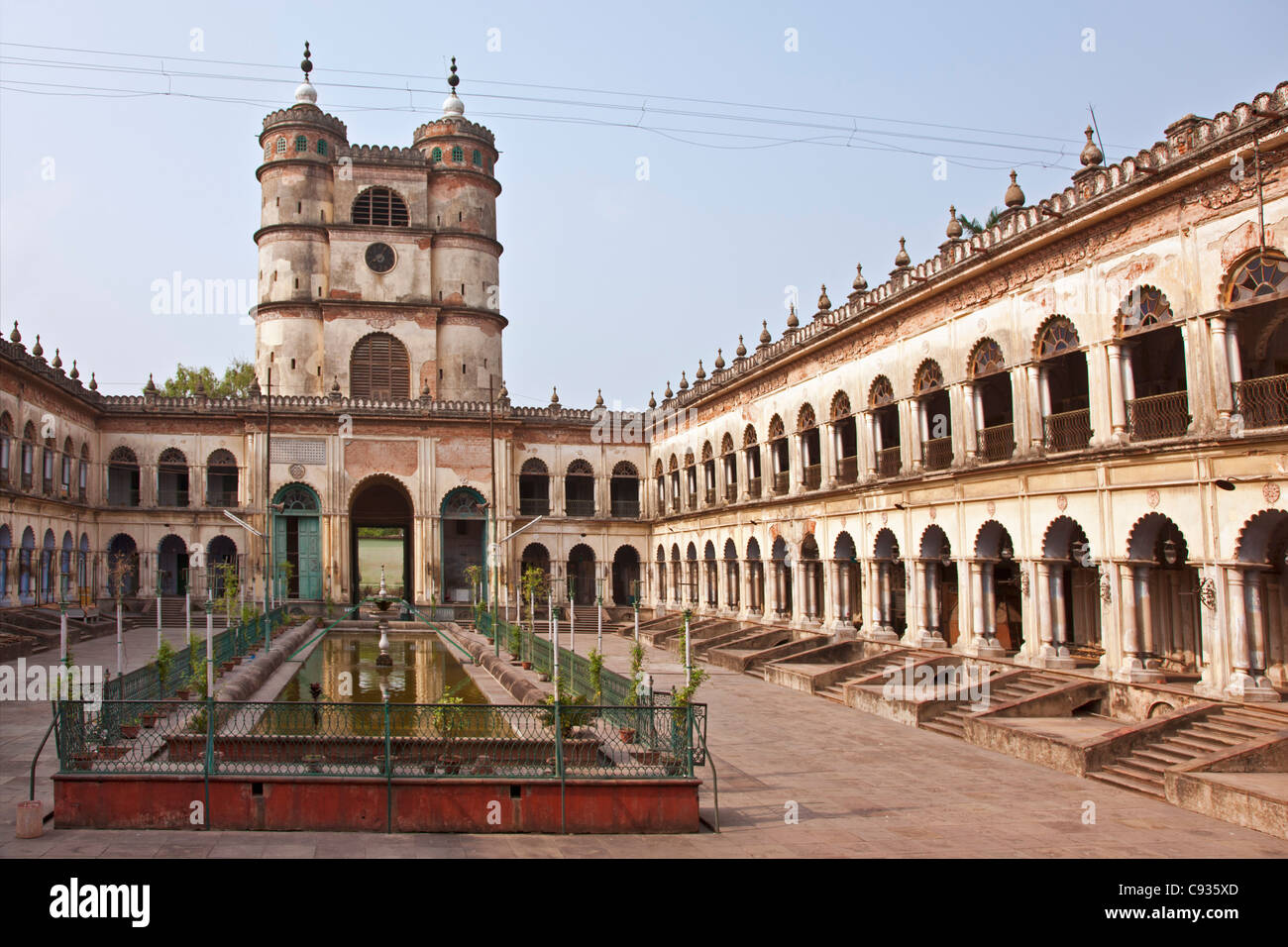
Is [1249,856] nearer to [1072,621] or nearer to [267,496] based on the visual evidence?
[1072,621]

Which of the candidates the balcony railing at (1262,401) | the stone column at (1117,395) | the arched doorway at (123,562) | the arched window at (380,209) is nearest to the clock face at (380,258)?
the arched window at (380,209)

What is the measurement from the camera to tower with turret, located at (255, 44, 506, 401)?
4453 cm

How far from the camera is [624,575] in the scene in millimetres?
46125

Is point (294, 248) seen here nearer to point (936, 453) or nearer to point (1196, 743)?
point (936, 453)

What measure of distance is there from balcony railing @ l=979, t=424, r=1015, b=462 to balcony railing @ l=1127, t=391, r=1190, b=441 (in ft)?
10.7

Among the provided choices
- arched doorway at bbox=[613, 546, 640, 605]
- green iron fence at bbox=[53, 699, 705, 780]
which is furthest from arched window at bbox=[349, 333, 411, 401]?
green iron fence at bbox=[53, 699, 705, 780]

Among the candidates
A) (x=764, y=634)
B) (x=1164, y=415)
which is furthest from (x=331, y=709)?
(x=764, y=634)

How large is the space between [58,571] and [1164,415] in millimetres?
33508

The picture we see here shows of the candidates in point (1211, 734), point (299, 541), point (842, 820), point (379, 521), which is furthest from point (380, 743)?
point (379, 521)

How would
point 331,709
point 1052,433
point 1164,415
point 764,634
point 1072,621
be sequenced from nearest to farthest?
point 331,709, point 1164,415, point 1052,433, point 1072,621, point 764,634

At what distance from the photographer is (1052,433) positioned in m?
19.1

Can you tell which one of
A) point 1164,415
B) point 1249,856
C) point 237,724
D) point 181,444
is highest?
point 181,444

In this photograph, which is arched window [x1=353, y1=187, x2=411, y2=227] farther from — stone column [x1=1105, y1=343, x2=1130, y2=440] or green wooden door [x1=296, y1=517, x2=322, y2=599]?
stone column [x1=1105, y1=343, x2=1130, y2=440]

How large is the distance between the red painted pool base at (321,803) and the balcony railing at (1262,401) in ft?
34.5
